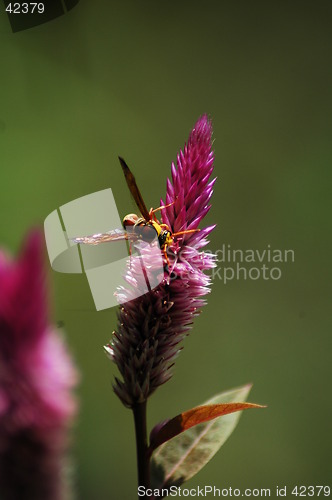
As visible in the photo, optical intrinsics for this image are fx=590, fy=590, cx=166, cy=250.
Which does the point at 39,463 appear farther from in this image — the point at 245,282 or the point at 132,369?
the point at 245,282

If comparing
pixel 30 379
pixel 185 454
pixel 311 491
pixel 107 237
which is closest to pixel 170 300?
pixel 107 237

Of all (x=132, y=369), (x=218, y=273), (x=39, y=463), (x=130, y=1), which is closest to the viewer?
(x=39, y=463)

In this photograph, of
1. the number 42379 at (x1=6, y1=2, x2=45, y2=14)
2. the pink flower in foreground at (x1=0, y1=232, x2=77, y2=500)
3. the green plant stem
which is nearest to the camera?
the pink flower in foreground at (x1=0, y1=232, x2=77, y2=500)

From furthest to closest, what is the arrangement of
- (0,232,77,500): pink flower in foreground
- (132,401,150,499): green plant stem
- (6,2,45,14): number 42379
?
(6,2,45,14): number 42379
(132,401,150,499): green plant stem
(0,232,77,500): pink flower in foreground

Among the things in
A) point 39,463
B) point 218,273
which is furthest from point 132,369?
point 218,273

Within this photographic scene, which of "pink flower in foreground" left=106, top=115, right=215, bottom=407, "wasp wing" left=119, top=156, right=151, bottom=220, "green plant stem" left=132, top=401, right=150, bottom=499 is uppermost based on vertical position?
"wasp wing" left=119, top=156, right=151, bottom=220

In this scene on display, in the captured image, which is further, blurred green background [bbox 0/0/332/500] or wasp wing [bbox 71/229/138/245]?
blurred green background [bbox 0/0/332/500]

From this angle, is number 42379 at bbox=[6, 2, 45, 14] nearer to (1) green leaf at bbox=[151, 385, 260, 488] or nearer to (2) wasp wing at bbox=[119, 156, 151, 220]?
(2) wasp wing at bbox=[119, 156, 151, 220]

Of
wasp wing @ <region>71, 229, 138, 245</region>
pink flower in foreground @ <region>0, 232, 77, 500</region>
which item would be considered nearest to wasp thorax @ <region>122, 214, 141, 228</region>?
wasp wing @ <region>71, 229, 138, 245</region>

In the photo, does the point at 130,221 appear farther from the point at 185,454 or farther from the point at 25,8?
the point at 25,8
